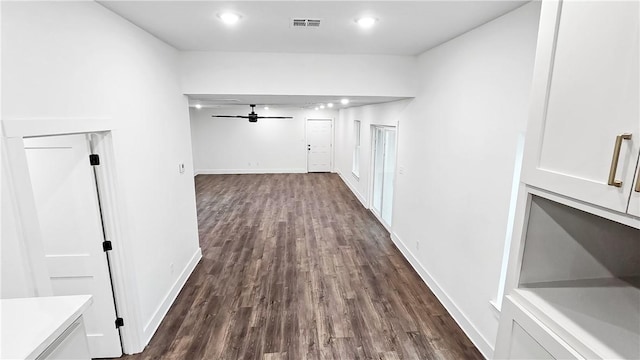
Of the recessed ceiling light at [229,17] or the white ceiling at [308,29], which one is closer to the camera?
the white ceiling at [308,29]

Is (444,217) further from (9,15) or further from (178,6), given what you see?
(9,15)

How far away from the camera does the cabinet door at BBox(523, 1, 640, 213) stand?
0.83 meters

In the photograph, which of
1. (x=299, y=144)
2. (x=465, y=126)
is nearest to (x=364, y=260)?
(x=465, y=126)

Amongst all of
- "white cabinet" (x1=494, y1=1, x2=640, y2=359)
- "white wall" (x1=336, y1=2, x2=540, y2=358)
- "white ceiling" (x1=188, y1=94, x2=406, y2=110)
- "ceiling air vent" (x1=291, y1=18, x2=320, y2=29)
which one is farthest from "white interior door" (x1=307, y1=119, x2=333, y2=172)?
"white cabinet" (x1=494, y1=1, x2=640, y2=359)

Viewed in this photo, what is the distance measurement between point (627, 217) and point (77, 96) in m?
2.66

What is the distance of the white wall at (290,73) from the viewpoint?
3.28 m

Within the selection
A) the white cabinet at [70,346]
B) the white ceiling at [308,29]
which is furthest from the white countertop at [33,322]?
the white ceiling at [308,29]

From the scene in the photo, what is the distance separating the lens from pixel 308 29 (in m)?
2.44

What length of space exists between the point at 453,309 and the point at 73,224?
3.44 meters

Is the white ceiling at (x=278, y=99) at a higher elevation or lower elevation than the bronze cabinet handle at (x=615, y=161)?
higher

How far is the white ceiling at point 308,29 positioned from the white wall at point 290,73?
5.8 inches

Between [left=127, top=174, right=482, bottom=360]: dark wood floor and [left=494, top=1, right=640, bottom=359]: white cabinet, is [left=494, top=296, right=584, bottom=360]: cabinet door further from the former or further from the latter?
[left=127, top=174, right=482, bottom=360]: dark wood floor

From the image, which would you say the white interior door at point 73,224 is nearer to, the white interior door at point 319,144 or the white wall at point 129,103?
the white wall at point 129,103

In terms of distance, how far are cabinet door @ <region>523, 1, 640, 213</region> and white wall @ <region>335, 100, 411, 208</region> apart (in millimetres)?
3005
